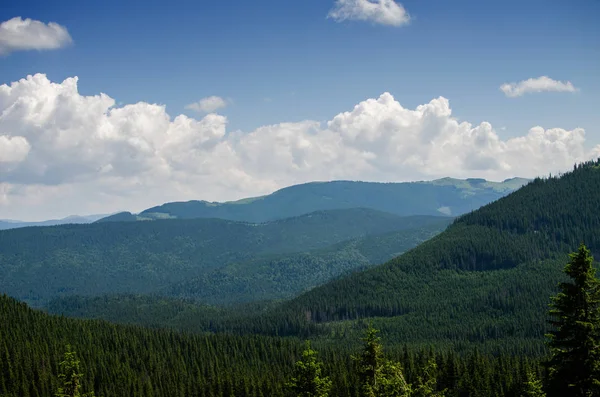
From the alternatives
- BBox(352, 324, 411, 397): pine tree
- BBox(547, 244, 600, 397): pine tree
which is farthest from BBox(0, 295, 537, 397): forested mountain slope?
BBox(547, 244, 600, 397): pine tree

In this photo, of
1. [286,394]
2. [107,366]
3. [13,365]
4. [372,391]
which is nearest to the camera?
[372,391]

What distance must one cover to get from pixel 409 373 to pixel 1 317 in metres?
147

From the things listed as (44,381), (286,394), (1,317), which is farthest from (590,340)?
(1,317)

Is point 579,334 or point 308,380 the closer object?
point 579,334

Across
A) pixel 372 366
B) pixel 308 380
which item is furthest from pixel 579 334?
pixel 308 380

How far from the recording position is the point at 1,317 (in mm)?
194875

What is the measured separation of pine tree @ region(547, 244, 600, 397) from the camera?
34.1 m

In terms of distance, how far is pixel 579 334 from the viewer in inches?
1361

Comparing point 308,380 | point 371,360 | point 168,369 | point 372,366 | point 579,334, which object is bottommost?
point 168,369

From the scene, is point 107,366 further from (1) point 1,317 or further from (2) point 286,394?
(2) point 286,394

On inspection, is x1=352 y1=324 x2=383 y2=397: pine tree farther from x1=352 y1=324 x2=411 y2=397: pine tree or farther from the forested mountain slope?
the forested mountain slope

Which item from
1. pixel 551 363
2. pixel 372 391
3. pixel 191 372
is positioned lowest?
pixel 191 372

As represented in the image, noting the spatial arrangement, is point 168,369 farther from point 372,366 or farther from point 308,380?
point 308,380

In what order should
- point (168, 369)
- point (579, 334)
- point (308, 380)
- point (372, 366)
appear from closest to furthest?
1. point (579, 334)
2. point (308, 380)
3. point (372, 366)
4. point (168, 369)
